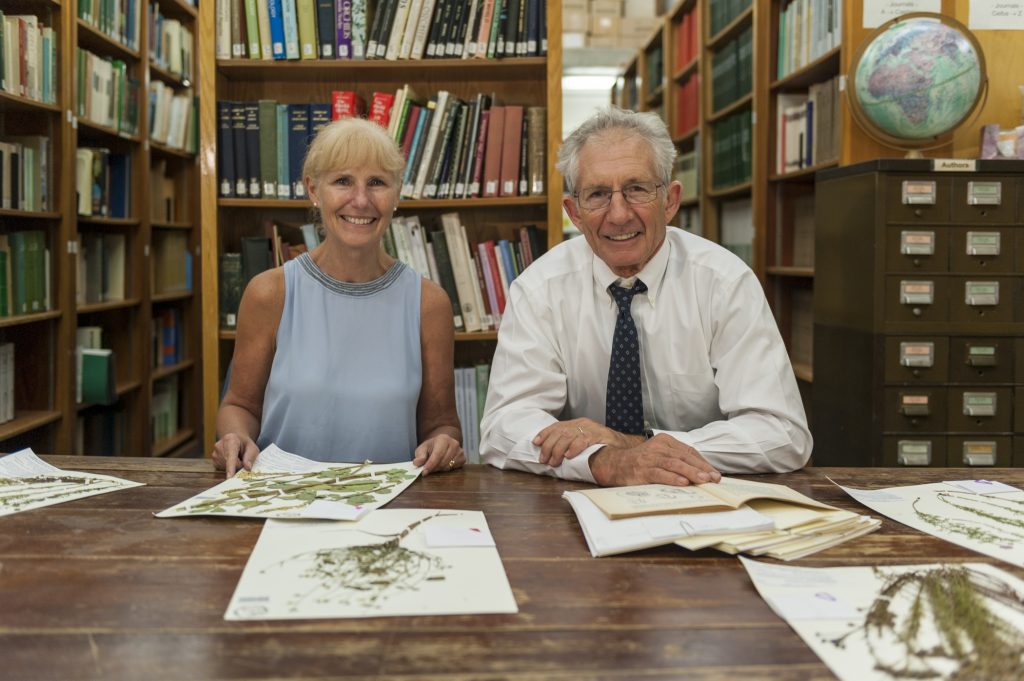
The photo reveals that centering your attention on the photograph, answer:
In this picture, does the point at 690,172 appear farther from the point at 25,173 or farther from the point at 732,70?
the point at 25,173

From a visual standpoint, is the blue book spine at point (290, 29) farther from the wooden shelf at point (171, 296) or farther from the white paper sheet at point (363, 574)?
the wooden shelf at point (171, 296)

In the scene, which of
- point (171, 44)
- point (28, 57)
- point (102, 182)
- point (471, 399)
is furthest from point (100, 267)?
point (471, 399)

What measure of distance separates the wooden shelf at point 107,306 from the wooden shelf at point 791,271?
9.65 ft

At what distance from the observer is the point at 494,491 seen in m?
1.35

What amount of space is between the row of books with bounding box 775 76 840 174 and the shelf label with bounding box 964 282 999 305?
82 centimetres

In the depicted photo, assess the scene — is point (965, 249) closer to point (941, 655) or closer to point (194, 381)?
point (941, 655)

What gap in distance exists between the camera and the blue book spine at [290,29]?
277cm

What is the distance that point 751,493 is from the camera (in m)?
1.17

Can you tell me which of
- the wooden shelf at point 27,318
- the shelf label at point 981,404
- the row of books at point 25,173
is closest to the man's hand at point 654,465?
the shelf label at point 981,404

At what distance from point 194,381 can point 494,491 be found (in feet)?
13.8

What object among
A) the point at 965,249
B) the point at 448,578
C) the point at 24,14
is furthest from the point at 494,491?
the point at 24,14

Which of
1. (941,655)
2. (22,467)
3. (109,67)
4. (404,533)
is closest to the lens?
(941,655)

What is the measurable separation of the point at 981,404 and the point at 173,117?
4.07 meters

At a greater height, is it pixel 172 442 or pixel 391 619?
pixel 391 619
